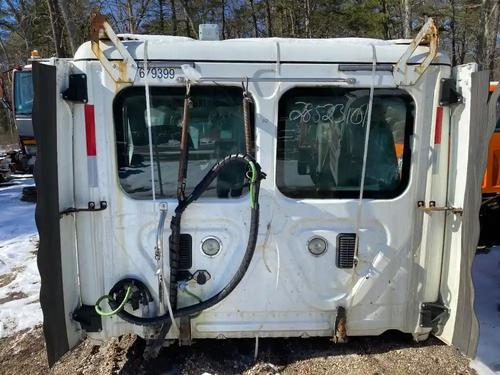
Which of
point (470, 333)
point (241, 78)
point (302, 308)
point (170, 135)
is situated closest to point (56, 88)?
point (170, 135)

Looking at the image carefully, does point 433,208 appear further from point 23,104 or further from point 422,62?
point 23,104

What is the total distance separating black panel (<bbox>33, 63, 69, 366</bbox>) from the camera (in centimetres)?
291

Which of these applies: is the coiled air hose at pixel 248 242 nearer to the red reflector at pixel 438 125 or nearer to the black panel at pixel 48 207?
the black panel at pixel 48 207

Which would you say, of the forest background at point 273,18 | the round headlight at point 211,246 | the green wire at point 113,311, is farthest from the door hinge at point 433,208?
the forest background at point 273,18

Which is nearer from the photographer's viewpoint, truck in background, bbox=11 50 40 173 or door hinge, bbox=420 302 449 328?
door hinge, bbox=420 302 449 328

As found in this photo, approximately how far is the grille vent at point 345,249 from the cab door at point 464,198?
0.66 m

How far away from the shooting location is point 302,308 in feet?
11.3

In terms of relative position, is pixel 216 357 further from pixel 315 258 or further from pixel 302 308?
pixel 315 258

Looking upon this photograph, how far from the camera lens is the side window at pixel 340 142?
3.29 metres

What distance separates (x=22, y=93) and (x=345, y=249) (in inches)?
486

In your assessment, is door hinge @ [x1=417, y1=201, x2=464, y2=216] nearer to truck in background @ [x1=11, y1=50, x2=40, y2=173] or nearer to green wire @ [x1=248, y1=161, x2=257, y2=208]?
green wire @ [x1=248, y1=161, x2=257, y2=208]

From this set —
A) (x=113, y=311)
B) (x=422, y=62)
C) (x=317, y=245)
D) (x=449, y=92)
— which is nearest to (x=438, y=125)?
(x=449, y=92)

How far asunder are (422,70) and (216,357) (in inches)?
99.1

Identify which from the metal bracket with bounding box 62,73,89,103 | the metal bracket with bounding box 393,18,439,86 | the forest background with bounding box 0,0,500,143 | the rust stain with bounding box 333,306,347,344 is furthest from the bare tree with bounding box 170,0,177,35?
the rust stain with bounding box 333,306,347,344
